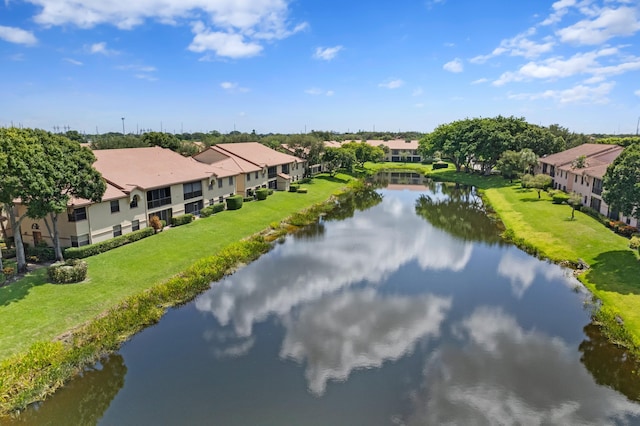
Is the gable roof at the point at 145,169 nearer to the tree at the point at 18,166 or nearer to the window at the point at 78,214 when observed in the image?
the window at the point at 78,214

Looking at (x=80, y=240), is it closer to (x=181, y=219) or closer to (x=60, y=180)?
(x=60, y=180)

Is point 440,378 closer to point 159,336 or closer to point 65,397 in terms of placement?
point 159,336

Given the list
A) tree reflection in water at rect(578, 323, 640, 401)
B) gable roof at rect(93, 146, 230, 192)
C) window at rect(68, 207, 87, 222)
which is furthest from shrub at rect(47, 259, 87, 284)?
tree reflection in water at rect(578, 323, 640, 401)

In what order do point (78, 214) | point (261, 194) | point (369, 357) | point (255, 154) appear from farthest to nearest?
point (255, 154) → point (261, 194) → point (78, 214) → point (369, 357)

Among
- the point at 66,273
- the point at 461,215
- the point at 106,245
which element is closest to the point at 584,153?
the point at 461,215

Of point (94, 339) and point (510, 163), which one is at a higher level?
point (510, 163)
